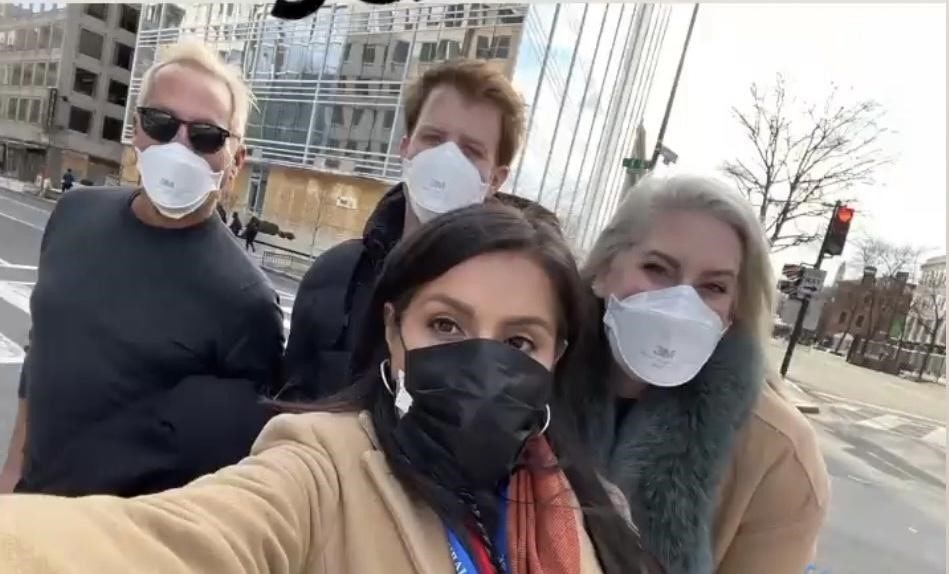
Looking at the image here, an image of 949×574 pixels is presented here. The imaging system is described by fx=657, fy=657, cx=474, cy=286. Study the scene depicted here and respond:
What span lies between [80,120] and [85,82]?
2.67 meters

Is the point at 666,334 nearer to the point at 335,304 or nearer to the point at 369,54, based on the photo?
the point at 335,304

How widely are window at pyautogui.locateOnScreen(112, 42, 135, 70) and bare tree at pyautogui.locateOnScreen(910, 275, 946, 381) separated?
32.9 metres

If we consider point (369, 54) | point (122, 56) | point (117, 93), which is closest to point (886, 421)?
point (369, 54)

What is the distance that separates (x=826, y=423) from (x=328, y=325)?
12.2m

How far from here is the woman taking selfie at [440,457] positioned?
0.77 m

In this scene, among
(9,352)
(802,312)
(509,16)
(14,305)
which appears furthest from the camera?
(509,16)

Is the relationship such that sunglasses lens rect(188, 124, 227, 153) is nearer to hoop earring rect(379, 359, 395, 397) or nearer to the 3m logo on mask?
hoop earring rect(379, 359, 395, 397)

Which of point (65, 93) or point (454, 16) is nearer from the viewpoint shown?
point (454, 16)

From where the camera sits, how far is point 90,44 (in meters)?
29.9

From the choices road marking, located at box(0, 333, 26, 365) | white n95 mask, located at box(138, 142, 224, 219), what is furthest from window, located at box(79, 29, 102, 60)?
white n95 mask, located at box(138, 142, 224, 219)

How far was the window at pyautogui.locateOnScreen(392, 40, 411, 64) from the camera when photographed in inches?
805

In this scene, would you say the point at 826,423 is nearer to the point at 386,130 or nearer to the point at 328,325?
the point at 328,325

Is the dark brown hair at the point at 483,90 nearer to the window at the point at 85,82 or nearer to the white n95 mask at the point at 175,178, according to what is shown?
the white n95 mask at the point at 175,178

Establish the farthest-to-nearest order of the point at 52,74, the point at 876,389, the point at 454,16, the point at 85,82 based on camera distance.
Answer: the point at 85,82 → the point at 52,74 → the point at 876,389 → the point at 454,16
